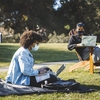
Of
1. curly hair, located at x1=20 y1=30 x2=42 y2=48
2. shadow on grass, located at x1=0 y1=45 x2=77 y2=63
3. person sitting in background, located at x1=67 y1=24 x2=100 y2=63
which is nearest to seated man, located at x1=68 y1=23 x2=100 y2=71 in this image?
person sitting in background, located at x1=67 y1=24 x2=100 y2=63

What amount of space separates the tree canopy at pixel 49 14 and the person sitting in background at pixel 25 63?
1055 inches

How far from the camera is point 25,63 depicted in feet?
18.0

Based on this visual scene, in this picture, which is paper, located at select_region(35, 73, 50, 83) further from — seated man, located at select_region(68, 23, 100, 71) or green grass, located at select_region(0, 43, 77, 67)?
green grass, located at select_region(0, 43, 77, 67)

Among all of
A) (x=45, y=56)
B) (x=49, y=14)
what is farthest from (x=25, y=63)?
(x=49, y=14)

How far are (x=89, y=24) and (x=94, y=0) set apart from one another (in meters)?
3.20

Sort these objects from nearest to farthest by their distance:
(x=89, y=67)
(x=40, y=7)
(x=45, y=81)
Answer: (x=45, y=81), (x=89, y=67), (x=40, y=7)

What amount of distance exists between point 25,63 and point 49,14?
30426 millimetres

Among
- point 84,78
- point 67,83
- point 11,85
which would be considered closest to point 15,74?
point 11,85

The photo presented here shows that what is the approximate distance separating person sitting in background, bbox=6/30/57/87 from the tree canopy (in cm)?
2679

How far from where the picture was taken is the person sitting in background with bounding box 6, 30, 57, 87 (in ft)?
18.1

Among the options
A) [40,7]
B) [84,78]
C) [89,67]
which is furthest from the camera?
[40,7]

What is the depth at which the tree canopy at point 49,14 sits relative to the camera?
109 ft

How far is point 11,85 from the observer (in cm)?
568

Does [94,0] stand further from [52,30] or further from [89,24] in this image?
[52,30]
